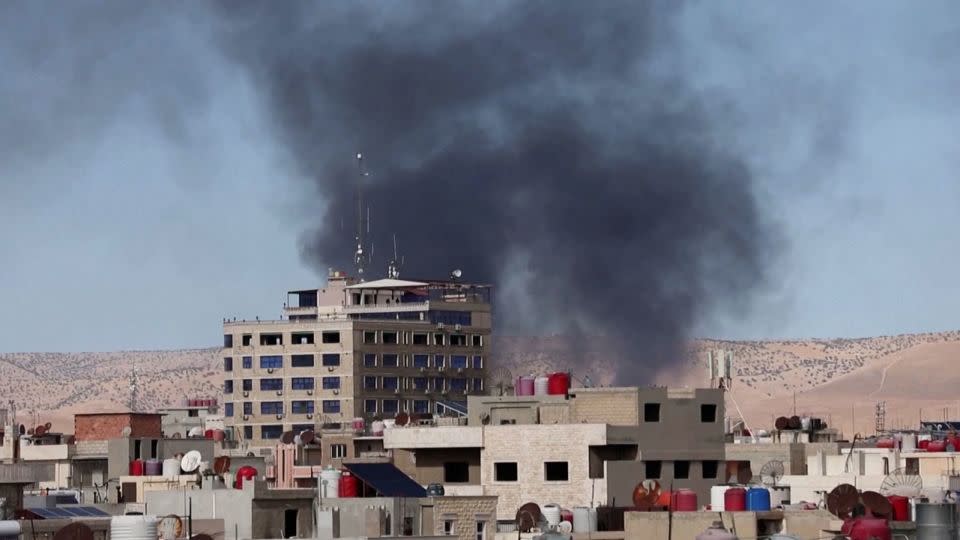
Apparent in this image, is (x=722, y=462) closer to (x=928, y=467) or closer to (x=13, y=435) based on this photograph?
(x=928, y=467)

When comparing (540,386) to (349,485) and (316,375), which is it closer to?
(349,485)

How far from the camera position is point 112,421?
117 m

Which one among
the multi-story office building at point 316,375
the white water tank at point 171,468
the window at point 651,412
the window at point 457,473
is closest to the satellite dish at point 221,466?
the white water tank at point 171,468

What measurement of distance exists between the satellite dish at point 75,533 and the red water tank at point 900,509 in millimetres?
18571

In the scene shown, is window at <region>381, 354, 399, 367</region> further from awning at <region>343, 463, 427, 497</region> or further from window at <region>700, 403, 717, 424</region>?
awning at <region>343, 463, 427, 497</region>

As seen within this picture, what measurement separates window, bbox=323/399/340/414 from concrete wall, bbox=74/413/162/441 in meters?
71.1

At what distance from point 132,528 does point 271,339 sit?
464ft

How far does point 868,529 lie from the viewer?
2299 inches

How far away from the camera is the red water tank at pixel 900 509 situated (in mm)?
63669

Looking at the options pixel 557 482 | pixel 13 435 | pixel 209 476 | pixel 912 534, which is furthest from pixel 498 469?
pixel 13 435

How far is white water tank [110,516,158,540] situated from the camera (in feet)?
182

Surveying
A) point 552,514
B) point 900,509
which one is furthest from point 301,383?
point 900,509

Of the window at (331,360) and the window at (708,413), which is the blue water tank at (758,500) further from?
the window at (331,360)

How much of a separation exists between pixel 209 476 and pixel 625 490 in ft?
49.8
